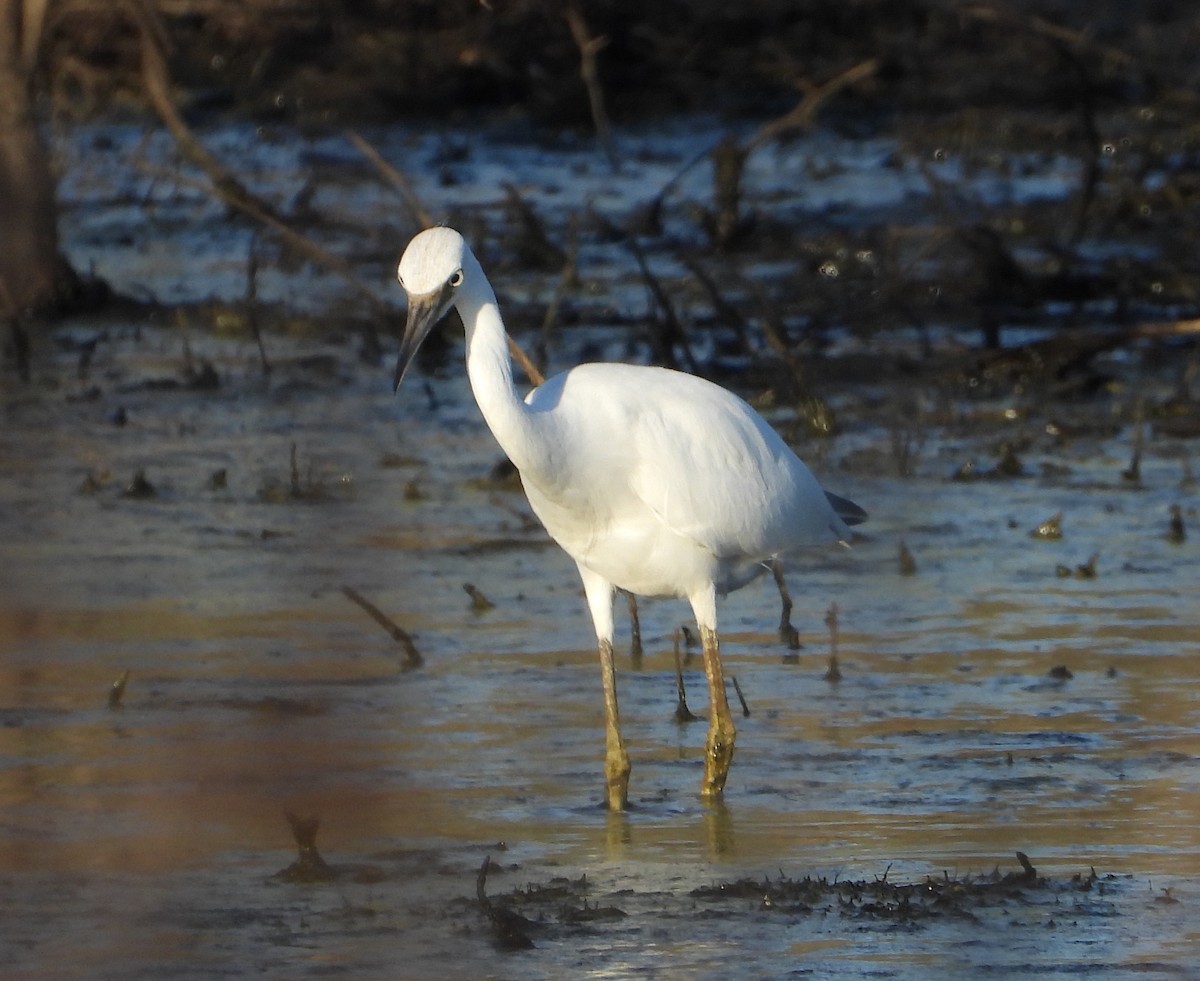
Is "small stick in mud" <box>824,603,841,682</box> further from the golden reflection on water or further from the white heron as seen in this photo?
the white heron

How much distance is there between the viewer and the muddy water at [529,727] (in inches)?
187

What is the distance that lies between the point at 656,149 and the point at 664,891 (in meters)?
14.4

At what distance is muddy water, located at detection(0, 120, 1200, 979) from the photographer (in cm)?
475

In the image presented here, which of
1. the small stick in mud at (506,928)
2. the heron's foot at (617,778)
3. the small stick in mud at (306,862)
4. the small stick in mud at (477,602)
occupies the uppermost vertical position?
the small stick in mud at (477,602)

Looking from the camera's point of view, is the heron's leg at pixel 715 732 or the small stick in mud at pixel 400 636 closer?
the heron's leg at pixel 715 732

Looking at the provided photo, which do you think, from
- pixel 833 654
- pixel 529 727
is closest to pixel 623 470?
pixel 529 727

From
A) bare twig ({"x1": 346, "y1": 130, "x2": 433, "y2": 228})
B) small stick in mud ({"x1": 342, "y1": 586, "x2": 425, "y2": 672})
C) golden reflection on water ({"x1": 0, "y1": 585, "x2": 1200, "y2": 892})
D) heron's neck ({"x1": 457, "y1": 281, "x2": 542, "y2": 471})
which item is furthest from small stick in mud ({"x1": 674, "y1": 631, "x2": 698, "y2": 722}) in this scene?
bare twig ({"x1": 346, "y1": 130, "x2": 433, "y2": 228})

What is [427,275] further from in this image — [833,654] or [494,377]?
[833,654]

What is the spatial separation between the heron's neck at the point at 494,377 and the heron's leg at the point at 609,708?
45 cm

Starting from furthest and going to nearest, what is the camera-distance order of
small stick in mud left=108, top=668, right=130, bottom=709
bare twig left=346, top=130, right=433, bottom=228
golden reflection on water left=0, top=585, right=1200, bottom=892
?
bare twig left=346, top=130, right=433, bottom=228 → small stick in mud left=108, top=668, right=130, bottom=709 → golden reflection on water left=0, top=585, right=1200, bottom=892

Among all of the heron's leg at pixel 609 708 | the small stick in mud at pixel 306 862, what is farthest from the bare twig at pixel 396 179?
the small stick in mud at pixel 306 862

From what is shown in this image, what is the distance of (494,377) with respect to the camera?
5770mm

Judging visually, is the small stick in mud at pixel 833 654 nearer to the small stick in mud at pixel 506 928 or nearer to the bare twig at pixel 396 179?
the small stick in mud at pixel 506 928

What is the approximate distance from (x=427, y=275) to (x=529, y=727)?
4.32ft
